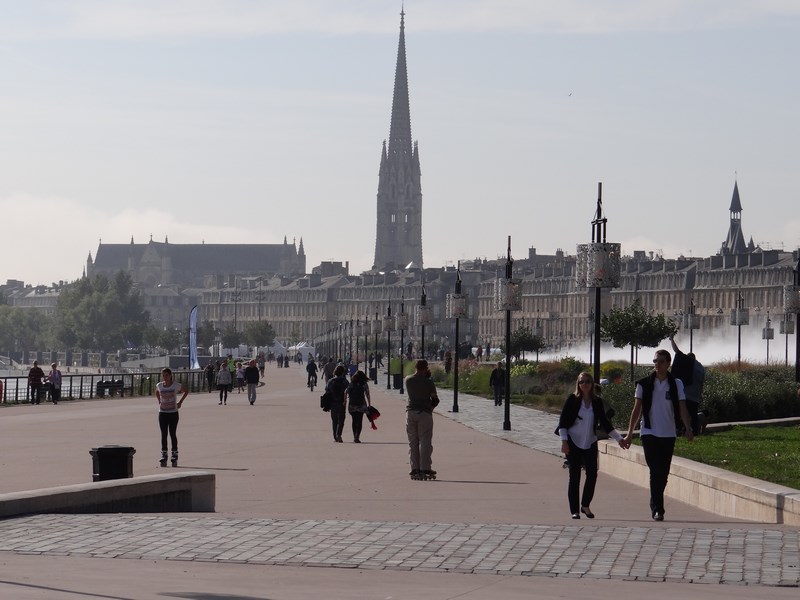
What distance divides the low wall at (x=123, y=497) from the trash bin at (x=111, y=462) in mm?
1308

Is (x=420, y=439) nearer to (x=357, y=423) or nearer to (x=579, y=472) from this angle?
(x=579, y=472)

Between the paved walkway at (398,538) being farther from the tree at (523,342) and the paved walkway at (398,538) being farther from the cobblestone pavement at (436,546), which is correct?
the tree at (523,342)

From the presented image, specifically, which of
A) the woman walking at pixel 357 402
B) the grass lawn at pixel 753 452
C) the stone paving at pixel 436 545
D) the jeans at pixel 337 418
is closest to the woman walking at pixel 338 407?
the jeans at pixel 337 418

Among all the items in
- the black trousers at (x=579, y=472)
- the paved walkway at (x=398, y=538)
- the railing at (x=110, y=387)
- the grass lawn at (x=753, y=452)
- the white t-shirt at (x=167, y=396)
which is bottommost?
the railing at (x=110, y=387)

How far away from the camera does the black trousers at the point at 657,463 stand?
14922 mm

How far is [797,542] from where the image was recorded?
1239 centimetres

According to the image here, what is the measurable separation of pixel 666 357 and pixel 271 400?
39778 mm

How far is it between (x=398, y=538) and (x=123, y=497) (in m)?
3.47

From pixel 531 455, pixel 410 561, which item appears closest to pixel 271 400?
pixel 531 455

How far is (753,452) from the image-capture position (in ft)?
69.1

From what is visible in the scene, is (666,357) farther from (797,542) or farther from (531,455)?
(531,455)

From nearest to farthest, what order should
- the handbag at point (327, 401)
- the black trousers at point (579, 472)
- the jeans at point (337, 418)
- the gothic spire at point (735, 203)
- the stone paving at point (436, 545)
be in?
the stone paving at point (436, 545) → the black trousers at point (579, 472) → the jeans at point (337, 418) → the handbag at point (327, 401) → the gothic spire at point (735, 203)

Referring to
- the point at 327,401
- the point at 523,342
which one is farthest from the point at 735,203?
the point at 327,401

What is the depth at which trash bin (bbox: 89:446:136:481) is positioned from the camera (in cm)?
1731
